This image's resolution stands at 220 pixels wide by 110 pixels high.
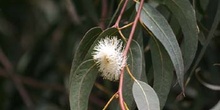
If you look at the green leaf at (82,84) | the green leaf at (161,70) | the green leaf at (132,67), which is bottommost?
the green leaf at (161,70)

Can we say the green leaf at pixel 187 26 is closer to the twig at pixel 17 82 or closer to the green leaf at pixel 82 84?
the green leaf at pixel 82 84

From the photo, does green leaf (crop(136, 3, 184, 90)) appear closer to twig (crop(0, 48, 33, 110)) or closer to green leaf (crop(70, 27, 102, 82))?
green leaf (crop(70, 27, 102, 82))

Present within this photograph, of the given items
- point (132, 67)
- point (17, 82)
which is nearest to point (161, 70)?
point (132, 67)

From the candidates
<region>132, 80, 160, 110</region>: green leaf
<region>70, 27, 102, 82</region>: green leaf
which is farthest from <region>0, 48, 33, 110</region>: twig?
<region>132, 80, 160, 110</region>: green leaf

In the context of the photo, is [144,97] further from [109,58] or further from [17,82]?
[17,82]

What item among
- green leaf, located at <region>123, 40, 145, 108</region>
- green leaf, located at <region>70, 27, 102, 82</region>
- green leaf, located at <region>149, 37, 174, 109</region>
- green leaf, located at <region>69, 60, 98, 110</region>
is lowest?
green leaf, located at <region>149, 37, 174, 109</region>

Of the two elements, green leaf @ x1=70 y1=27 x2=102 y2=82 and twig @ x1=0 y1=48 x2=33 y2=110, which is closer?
green leaf @ x1=70 y1=27 x2=102 y2=82

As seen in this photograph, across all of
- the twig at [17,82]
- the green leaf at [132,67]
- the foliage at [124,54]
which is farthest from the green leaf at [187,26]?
the twig at [17,82]
